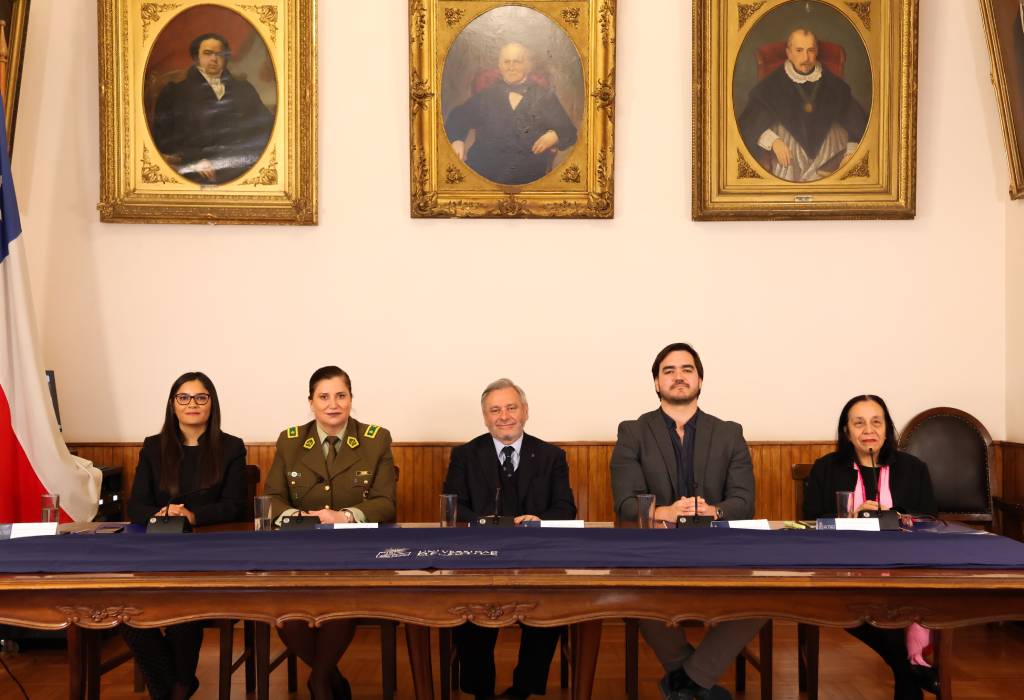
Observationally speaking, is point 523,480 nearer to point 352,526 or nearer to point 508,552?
point 352,526

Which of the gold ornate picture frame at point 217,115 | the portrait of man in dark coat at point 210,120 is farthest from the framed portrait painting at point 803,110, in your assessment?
the portrait of man in dark coat at point 210,120

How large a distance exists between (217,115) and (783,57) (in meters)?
3.08

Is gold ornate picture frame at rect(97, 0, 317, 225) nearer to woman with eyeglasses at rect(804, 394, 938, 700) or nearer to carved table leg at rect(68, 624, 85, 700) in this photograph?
carved table leg at rect(68, 624, 85, 700)

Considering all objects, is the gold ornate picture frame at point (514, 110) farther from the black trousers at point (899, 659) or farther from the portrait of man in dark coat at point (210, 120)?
the black trousers at point (899, 659)

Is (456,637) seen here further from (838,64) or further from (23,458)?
(838,64)

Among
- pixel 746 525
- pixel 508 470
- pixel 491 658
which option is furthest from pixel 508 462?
pixel 746 525

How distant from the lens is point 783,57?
17.4ft

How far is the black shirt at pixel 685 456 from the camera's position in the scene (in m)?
4.09

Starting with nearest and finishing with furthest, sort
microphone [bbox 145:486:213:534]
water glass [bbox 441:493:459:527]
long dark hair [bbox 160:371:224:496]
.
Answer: microphone [bbox 145:486:213:534], water glass [bbox 441:493:459:527], long dark hair [bbox 160:371:224:496]

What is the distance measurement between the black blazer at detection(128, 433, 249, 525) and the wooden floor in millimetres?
804

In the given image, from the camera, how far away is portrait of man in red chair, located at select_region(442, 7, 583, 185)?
5.26m

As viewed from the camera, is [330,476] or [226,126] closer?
[330,476]

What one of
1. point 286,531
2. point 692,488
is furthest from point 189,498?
point 692,488

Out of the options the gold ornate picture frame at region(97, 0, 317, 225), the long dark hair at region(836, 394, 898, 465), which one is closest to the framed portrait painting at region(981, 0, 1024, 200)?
the long dark hair at region(836, 394, 898, 465)
